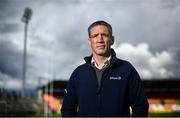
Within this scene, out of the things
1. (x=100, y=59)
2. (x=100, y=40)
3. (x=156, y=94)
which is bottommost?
(x=156, y=94)

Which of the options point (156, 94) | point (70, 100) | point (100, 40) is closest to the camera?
point (100, 40)

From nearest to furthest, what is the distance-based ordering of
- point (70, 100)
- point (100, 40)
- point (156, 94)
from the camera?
point (100, 40) < point (70, 100) < point (156, 94)

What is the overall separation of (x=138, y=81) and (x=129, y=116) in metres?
0.22

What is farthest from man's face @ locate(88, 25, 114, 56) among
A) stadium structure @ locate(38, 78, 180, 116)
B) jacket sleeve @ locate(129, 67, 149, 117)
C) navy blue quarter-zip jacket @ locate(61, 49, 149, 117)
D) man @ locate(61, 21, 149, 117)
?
stadium structure @ locate(38, 78, 180, 116)

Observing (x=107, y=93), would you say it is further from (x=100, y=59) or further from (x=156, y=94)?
(x=156, y=94)

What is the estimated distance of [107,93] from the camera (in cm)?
247

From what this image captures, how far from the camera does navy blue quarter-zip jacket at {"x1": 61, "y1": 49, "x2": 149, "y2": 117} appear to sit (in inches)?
96.9

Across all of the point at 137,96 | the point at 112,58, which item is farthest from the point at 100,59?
the point at 137,96

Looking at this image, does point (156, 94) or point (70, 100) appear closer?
point (70, 100)

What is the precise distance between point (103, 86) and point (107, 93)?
46 millimetres

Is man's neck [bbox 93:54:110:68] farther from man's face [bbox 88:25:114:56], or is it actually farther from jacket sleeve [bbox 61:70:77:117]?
jacket sleeve [bbox 61:70:77:117]

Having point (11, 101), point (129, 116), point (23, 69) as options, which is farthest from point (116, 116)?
point (23, 69)

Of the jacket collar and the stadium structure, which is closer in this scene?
the jacket collar

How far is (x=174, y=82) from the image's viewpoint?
58.6 meters
